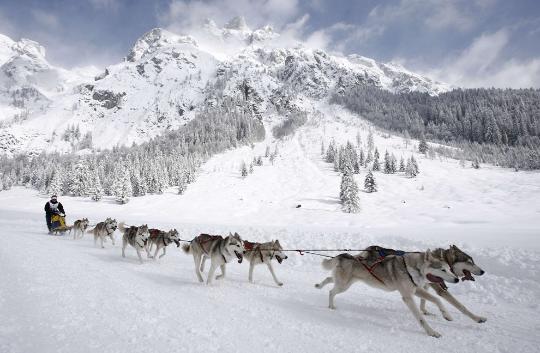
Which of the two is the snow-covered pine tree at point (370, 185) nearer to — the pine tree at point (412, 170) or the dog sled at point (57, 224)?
the pine tree at point (412, 170)

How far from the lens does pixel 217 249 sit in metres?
9.90

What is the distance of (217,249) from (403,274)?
5.52 metres

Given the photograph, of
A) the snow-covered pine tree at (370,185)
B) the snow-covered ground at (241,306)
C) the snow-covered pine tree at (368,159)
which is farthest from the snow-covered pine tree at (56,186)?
the snow-covered pine tree at (368,159)

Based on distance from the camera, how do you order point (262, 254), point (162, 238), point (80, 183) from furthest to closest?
1. point (80, 183)
2. point (162, 238)
3. point (262, 254)

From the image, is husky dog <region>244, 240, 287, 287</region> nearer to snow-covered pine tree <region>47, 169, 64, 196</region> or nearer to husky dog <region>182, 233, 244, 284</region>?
husky dog <region>182, 233, 244, 284</region>

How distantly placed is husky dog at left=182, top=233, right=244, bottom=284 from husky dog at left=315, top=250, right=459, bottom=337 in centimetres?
290

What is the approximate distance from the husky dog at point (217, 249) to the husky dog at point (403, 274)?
2899mm

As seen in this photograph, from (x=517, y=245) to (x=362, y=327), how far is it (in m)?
9.12

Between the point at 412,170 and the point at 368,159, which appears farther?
the point at 368,159

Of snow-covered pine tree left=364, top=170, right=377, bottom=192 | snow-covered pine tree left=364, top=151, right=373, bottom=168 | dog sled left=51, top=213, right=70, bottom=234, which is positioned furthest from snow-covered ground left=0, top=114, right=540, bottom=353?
snow-covered pine tree left=364, top=151, right=373, bottom=168

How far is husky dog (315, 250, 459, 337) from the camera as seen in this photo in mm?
6074

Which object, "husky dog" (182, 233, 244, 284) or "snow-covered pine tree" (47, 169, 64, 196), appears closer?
"husky dog" (182, 233, 244, 284)

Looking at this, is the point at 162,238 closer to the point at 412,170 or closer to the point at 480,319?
the point at 480,319

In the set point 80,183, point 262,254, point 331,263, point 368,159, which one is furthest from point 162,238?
point 368,159
